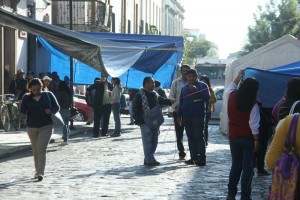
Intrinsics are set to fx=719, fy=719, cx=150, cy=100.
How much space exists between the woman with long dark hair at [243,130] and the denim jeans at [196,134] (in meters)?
3.67

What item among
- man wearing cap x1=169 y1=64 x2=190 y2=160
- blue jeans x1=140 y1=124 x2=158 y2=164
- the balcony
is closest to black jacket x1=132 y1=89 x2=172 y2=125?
blue jeans x1=140 y1=124 x2=158 y2=164

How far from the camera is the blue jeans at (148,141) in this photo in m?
13.5

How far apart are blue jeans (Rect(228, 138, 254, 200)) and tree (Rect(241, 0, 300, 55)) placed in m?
50.7

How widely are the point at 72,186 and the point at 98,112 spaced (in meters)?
9.86

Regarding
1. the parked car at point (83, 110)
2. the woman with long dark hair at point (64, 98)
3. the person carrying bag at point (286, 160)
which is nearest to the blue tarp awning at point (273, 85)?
the woman with long dark hair at point (64, 98)

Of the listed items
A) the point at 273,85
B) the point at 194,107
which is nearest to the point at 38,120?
the point at 194,107

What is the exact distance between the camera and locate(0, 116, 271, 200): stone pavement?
1023 cm

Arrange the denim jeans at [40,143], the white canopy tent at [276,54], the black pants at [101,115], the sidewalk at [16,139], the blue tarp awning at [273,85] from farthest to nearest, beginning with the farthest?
the black pants at [101,115], the white canopy tent at [276,54], the sidewalk at [16,139], the blue tarp awning at [273,85], the denim jeans at [40,143]

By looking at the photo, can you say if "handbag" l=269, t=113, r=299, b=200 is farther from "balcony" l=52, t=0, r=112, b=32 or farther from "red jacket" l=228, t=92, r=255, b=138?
"balcony" l=52, t=0, r=112, b=32

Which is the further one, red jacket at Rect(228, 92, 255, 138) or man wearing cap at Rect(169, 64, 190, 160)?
man wearing cap at Rect(169, 64, 190, 160)

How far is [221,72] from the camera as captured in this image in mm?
38750

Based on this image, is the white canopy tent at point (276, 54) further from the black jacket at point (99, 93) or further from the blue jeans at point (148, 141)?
the blue jeans at point (148, 141)

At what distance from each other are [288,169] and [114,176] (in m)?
6.24

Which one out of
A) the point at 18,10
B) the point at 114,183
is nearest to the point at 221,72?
the point at 18,10
